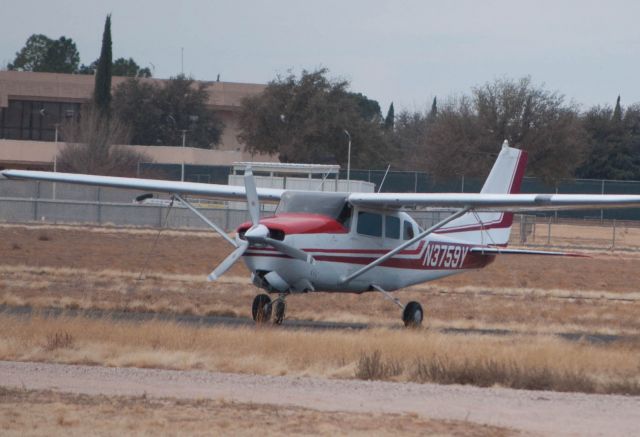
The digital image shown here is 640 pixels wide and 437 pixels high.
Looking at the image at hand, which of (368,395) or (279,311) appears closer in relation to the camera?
(368,395)

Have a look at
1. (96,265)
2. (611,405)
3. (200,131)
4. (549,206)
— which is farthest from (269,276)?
(200,131)

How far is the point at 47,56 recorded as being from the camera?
506 ft

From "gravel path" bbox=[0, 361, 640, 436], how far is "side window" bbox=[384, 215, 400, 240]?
8.43m

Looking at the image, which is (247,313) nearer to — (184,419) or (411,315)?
(411,315)

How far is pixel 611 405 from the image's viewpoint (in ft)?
38.9

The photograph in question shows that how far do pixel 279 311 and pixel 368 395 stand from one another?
7.64 metres

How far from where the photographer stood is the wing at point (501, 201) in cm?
1967

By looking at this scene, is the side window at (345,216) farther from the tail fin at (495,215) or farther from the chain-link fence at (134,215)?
the chain-link fence at (134,215)

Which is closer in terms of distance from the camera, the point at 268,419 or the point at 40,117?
the point at 268,419

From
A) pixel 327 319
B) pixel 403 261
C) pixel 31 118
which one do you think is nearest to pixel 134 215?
pixel 327 319

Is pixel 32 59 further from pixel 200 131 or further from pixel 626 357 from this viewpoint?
→ pixel 626 357

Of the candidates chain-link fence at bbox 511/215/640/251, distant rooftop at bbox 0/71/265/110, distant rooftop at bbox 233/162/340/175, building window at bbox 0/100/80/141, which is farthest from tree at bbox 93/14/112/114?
chain-link fence at bbox 511/215/640/251

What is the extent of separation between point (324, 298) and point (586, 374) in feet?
42.5

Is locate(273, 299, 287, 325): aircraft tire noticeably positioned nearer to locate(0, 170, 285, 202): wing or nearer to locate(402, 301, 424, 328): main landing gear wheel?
locate(402, 301, 424, 328): main landing gear wheel
